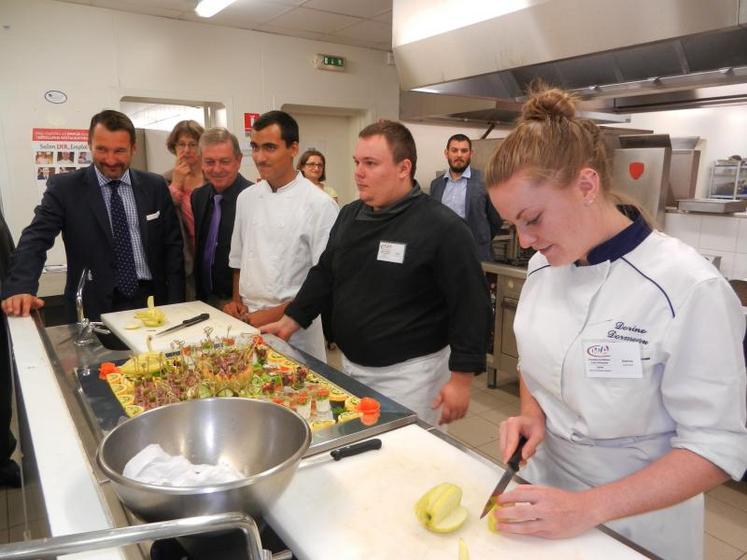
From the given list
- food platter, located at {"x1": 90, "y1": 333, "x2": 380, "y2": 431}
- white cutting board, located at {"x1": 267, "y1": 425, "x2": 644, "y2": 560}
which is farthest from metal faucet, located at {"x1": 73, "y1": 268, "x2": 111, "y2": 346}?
white cutting board, located at {"x1": 267, "y1": 425, "x2": 644, "y2": 560}

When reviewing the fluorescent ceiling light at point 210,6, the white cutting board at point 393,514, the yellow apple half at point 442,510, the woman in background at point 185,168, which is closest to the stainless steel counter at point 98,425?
the white cutting board at point 393,514

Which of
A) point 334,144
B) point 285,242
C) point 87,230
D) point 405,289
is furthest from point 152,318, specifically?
point 334,144

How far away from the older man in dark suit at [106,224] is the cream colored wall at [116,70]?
180 centimetres

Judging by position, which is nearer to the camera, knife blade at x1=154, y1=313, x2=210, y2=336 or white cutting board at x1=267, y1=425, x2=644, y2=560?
white cutting board at x1=267, y1=425, x2=644, y2=560

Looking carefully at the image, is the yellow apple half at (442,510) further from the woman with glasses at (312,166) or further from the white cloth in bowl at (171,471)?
the woman with glasses at (312,166)

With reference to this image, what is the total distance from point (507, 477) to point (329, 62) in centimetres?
479

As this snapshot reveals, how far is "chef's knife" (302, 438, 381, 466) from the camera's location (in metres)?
1.06

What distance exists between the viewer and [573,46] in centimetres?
199

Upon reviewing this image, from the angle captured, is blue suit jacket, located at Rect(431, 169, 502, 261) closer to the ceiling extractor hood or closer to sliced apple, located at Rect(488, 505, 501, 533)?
the ceiling extractor hood

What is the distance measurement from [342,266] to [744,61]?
165 cm

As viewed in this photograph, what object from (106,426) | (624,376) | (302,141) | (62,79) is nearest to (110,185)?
(106,426)

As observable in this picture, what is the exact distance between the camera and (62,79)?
3.90 metres

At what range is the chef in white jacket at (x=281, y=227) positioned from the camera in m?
2.33

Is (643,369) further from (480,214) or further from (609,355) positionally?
(480,214)
